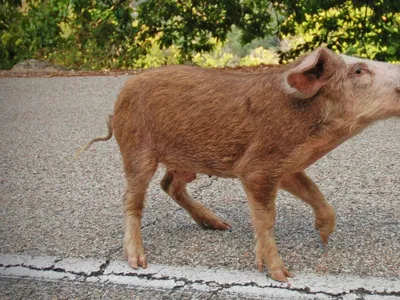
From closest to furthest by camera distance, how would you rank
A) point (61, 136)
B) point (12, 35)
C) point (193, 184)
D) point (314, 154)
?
point (314, 154)
point (193, 184)
point (61, 136)
point (12, 35)

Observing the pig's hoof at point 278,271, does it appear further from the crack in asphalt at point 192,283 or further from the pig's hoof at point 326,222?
the pig's hoof at point 326,222

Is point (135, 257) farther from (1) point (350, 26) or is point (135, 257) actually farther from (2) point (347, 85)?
(1) point (350, 26)

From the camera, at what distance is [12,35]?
34.9 feet

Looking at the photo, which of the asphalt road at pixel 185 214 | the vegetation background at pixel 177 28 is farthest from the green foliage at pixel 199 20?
the asphalt road at pixel 185 214

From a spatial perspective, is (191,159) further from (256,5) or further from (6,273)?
(256,5)

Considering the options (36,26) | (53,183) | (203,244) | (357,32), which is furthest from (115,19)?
(203,244)

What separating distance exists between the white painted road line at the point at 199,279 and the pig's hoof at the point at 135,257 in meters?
0.03

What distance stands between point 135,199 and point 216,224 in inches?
21.7

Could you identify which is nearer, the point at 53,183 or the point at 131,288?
the point at 131,288

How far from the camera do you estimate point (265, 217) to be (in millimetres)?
2910

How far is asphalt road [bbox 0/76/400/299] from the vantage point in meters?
3.18

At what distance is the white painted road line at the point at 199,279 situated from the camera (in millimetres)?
2834

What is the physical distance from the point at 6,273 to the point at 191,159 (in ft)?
3.67

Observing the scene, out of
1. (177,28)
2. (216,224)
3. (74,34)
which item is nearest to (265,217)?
(216,224)
